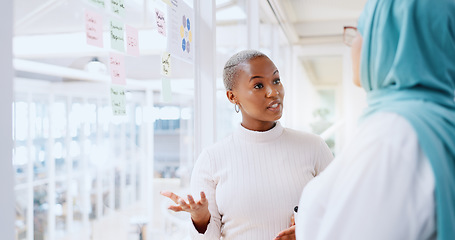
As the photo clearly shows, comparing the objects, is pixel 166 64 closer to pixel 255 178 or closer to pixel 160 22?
pixel 160 22

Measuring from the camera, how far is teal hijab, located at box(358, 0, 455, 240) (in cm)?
63

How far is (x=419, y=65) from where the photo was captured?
2.16ft

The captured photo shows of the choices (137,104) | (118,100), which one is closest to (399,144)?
(118,100)

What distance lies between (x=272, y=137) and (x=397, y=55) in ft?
2.10

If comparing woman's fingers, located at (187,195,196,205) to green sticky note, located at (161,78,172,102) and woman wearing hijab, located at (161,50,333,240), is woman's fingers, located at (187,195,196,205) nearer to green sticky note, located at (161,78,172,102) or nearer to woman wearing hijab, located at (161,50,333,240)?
woman wearing hijab, located at (161,50,333,240)

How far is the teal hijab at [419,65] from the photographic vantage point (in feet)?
2.06

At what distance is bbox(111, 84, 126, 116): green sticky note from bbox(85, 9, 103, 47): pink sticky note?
17 cm

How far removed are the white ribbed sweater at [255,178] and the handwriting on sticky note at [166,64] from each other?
35cm

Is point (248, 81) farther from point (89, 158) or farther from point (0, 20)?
point (89, 158)

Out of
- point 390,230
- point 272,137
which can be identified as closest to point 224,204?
point 272,137

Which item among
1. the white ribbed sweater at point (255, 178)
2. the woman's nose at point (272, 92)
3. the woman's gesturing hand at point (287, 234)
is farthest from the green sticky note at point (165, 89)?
the woman's gesturing hand at point (287, 234)

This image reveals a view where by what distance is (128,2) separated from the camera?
5.72 ft

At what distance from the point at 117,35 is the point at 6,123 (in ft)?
1.75

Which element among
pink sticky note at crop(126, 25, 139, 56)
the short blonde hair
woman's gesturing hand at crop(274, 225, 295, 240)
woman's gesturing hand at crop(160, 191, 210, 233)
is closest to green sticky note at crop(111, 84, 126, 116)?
pink sticky note at crop(126, 25, 139, 56)
